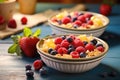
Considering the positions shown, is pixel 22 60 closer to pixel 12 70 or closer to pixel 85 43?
pixel 12 70

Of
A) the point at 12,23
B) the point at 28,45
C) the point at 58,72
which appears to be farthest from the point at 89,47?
the point at 12,23

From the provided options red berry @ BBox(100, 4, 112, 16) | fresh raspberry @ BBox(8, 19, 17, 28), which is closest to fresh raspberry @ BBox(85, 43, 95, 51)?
fresh raspberry @ BBox(8, 19, 17, 28)

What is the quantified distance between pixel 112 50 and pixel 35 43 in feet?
1.21

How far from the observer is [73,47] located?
128cm

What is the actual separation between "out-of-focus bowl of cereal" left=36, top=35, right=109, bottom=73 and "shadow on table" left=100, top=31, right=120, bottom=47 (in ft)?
0.79

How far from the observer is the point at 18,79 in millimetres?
1188

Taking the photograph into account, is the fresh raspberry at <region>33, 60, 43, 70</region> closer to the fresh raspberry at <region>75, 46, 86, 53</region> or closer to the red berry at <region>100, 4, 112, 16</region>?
the fresh raspberry at <region>75, 46, 86, 53</region>

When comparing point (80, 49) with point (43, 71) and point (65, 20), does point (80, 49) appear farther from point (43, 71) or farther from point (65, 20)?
point (65, 20)

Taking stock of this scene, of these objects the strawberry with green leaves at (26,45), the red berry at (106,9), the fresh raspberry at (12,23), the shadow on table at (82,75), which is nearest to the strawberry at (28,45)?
the strawberry with green leaves at (26,45)

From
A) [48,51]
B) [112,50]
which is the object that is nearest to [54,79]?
[48,51]

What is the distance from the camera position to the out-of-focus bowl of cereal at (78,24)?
5.05ft

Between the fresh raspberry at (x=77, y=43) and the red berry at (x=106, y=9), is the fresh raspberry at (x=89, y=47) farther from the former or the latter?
the red berry at (x=106, y=9)

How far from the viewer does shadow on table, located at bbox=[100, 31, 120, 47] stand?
5.18 ft

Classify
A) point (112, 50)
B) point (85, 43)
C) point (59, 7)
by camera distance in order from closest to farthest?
1. point (85, 43)
2. point (112, 50)
3. point (59, 7)
